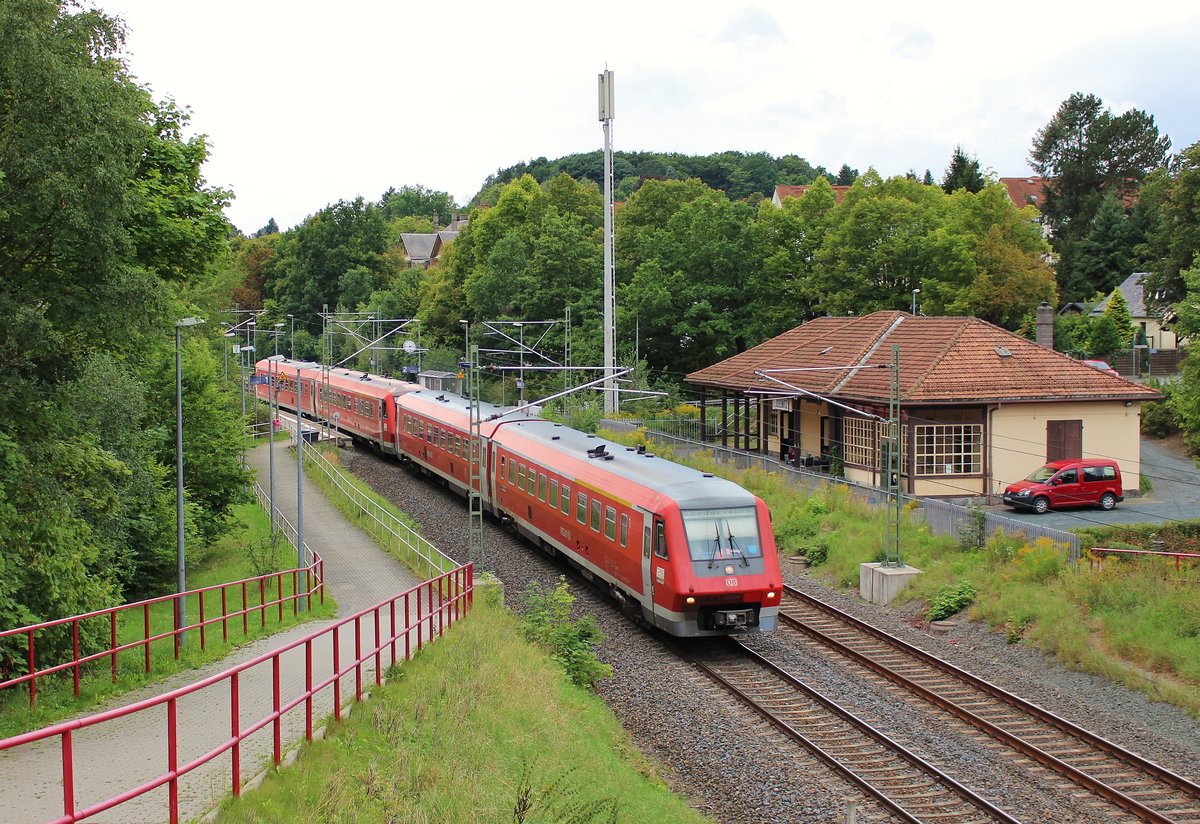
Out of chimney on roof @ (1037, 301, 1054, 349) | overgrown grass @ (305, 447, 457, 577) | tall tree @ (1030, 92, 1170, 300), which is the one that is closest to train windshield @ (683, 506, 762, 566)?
overgrown grass @ (305, 447, 457, 577)

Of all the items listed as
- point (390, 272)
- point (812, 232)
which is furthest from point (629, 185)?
point (812, 232)

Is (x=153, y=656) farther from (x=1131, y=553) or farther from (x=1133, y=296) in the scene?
(x=1133, y=296)

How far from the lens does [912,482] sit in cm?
3297

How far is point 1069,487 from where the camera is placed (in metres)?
32.2

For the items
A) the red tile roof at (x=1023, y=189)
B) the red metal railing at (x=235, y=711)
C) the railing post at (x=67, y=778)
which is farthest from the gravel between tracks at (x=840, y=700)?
the red tile roof at (x=1023, y=189)

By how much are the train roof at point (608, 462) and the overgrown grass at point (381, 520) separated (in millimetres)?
3373

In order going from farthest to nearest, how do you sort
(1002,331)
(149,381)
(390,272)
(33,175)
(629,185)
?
(629,185) → (390,272) → (1002,331) → (149,381) → (33,175)

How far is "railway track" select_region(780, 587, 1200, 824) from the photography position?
13.2 meters

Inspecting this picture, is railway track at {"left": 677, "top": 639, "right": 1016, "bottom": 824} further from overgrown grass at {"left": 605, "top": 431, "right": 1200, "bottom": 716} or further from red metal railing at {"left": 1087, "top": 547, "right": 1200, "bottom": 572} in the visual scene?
red metal railing at {"left": 1087, "top": 547, "right": 1200, "bottom": 572}

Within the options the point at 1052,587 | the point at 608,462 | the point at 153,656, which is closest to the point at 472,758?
the point at 153,656

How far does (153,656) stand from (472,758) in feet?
21.6

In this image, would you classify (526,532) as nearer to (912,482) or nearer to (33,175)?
(912,482)

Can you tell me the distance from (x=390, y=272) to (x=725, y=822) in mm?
91219

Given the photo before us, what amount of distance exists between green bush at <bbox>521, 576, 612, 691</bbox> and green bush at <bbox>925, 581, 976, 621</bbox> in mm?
6661
